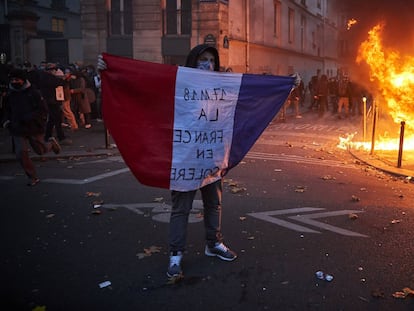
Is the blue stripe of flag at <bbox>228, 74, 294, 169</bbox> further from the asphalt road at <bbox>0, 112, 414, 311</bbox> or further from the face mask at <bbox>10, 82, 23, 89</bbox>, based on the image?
the face mask at <bbox>10, 82, 23, 89</bbox>

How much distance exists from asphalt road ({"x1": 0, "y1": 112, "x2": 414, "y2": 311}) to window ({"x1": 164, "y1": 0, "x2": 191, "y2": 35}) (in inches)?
608

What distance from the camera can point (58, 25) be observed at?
40625mm

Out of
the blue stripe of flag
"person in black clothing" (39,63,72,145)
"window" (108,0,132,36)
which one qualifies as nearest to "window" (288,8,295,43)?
"window" (108,0,132,36)

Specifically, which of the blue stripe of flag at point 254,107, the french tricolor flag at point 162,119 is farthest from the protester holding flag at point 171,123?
the blue stripe of flag at point 254,107

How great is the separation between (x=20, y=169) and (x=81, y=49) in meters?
16.5

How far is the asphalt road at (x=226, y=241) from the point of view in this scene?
368cm

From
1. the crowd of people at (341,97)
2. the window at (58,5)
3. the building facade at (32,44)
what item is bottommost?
the crowd of people at (341,97)

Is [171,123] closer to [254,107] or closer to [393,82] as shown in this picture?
[254,107]

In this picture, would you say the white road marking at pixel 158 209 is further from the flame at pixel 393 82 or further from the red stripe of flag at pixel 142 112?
the flame at pixel 393 82

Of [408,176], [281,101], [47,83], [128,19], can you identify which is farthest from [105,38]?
[281,101]

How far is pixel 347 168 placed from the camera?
9398mm

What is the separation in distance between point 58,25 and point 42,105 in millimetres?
35814

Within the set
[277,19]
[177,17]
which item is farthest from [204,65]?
[277,19]

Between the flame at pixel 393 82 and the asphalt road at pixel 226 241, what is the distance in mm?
4941
